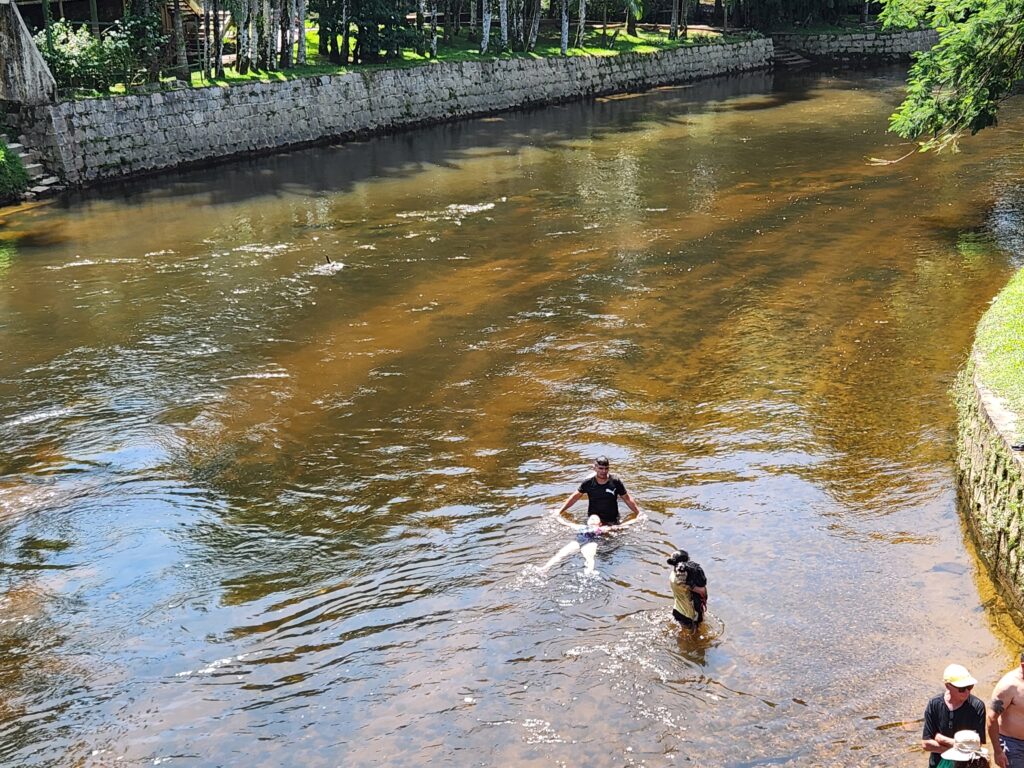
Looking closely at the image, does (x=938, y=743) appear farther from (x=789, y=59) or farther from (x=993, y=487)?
(x=789, y=59)

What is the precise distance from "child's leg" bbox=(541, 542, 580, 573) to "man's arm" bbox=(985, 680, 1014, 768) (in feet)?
16.1

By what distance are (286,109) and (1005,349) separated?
29.6m

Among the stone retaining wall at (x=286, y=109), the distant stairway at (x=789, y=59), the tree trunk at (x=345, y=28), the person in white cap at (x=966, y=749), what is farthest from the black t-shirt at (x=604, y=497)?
the distant stairway at (x=789, y=59)

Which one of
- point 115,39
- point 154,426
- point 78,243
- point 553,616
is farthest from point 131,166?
point 553,616

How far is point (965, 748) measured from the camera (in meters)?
7.12

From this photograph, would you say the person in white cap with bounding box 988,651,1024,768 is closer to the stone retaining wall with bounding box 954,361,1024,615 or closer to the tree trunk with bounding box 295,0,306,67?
the stone retaining wall with bounding box 954,361,1024,615

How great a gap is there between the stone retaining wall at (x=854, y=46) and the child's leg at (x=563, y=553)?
58036 millimetres

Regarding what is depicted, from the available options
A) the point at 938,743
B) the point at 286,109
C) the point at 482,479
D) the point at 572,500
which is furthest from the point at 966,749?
the point at 286,109

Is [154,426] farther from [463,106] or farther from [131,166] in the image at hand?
[463,106]

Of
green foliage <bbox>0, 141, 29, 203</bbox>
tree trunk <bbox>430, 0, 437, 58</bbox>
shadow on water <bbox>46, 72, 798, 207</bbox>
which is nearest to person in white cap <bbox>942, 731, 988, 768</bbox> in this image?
shadow on water <bbox>46, 72, 798, 207</bbox>

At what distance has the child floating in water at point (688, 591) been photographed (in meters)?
10.0

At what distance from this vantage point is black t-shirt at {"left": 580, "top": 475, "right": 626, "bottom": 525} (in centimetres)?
1210

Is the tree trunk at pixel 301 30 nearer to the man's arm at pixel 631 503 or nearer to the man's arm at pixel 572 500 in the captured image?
the man's arm at pixel 572 500

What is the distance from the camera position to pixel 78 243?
25828mm
